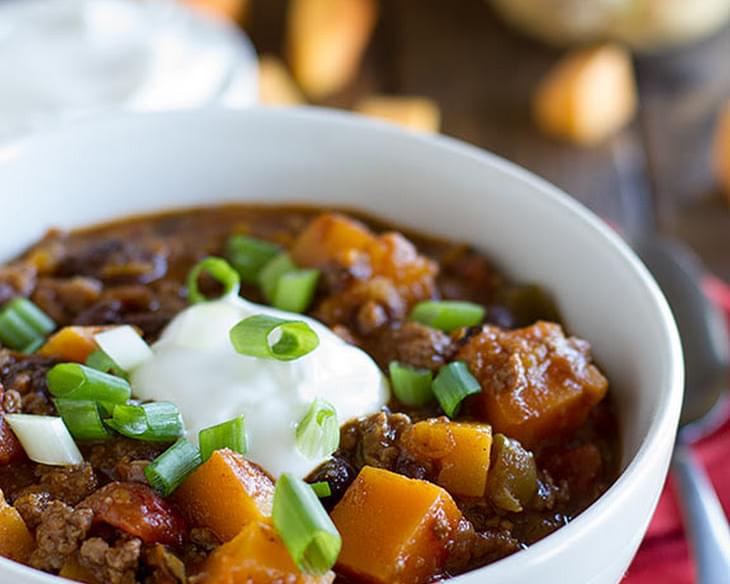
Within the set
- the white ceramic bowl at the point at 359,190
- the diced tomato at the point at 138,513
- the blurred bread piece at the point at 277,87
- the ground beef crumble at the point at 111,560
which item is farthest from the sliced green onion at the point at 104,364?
the blurred bread piece at the point at 277,87

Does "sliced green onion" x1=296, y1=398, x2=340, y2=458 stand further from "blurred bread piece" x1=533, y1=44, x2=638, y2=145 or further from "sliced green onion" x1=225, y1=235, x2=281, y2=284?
"blurred bread piece" x1=533, y1=44, x2=638, y2=145

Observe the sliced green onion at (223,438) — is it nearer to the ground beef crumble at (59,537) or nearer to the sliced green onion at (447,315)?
the ground beef crumble at (59,537)

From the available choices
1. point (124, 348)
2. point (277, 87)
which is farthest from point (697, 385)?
point (277, 87)

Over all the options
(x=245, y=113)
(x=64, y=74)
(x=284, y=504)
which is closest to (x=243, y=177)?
(x=245, y=113)

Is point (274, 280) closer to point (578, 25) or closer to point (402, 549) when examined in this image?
point (402, 549)

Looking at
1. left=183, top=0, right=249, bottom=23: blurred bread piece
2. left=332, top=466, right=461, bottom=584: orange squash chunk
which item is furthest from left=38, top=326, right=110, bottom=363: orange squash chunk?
left=183, top=0, right=249, bottom=23: blurred bread piece

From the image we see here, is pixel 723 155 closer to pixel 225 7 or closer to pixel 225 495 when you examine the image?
pixel 225 7
